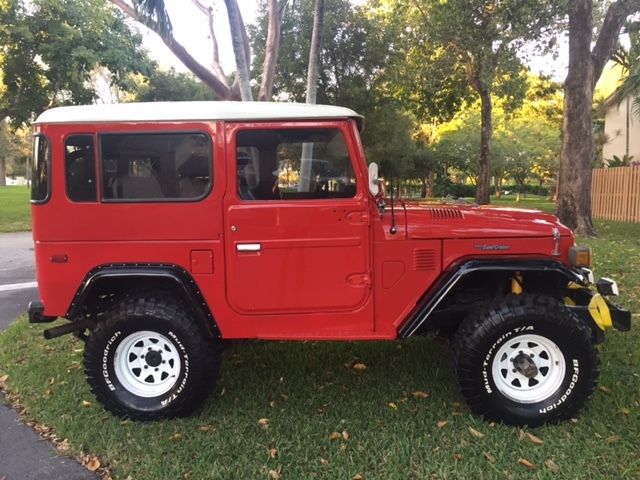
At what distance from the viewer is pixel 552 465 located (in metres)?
3.19

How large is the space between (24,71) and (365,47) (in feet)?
36.3

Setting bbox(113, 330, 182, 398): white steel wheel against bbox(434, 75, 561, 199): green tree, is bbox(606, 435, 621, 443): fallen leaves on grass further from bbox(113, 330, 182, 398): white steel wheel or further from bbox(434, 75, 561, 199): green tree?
bbox(434, 75, 561, 199): green tree

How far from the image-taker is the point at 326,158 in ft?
12.4

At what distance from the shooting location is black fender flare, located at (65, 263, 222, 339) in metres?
3.72

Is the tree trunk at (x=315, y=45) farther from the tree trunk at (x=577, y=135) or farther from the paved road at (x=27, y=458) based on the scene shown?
the paved road at (x=27, y=458)

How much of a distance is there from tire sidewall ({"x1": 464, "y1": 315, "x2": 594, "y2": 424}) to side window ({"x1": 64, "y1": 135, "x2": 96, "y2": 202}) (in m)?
2.89

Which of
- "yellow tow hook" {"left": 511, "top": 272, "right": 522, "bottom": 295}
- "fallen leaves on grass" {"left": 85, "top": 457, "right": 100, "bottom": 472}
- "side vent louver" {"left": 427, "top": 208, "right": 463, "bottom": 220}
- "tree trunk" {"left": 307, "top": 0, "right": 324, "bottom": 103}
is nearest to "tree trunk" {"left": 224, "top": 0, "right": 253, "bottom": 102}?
"tree trunk" {"left": 307, "top": 0, "right": 324, "bottom": 103}

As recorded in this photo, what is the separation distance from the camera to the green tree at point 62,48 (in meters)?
14.9

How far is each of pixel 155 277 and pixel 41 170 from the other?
109 cm

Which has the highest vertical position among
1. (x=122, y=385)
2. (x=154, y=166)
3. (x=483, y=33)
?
(x=483, y=33)

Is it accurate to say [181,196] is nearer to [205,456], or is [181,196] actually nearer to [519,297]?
[205,456]

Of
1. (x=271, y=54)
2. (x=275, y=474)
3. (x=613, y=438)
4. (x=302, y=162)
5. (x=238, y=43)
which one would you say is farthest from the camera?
(x=271, y=54)

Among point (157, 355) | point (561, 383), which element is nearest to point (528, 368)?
point (561, 383)

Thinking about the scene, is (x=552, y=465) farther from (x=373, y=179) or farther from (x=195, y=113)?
(x=195, y=113)
